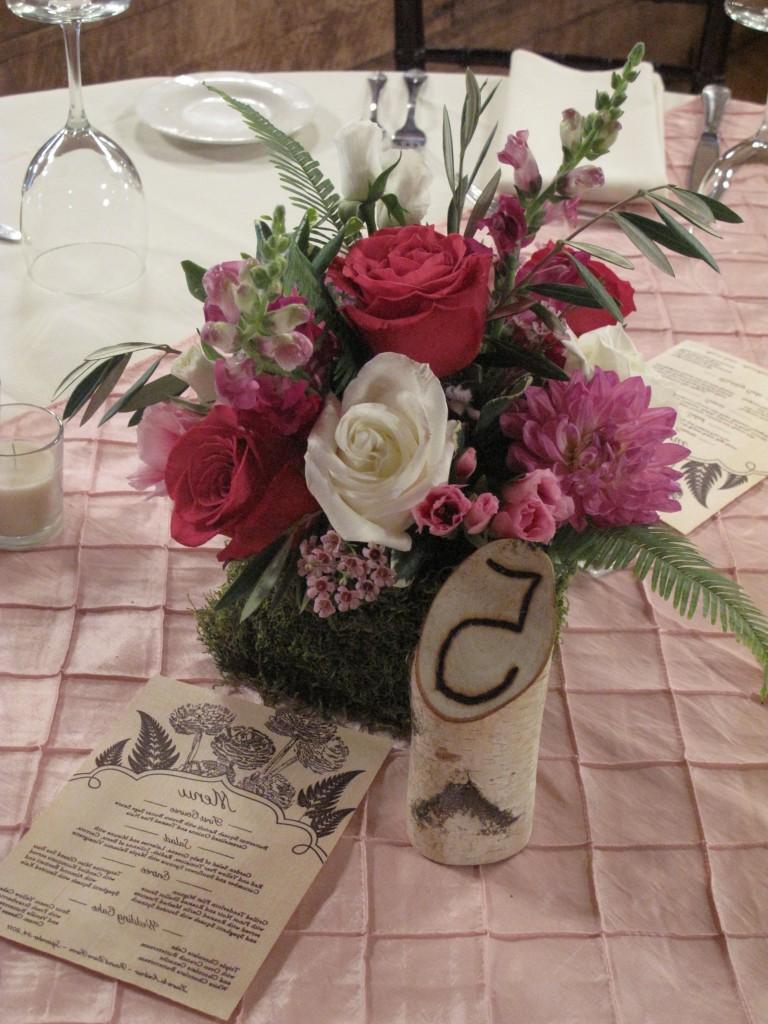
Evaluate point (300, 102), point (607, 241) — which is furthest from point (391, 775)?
point (300, 102)

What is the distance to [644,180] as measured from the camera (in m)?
1.17

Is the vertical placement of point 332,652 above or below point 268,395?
below

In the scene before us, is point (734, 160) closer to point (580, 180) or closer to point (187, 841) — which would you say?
point (580, 180)

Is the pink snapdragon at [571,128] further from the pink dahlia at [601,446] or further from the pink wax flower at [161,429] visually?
the pink wax flower at [161,429]

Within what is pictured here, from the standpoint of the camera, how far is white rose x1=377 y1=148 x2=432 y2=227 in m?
0.60

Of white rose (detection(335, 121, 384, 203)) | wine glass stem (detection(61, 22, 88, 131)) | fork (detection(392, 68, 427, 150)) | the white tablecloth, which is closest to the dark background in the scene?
the white tablecloth

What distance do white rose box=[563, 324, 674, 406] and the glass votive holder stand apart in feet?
1.19

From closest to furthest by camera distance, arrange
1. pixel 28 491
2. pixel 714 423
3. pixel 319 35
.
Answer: pixel 28 491
pixel 714 423
pixel 319 35

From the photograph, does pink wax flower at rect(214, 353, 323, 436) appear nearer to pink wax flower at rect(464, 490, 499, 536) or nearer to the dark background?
pink wax flower at rect(464, 490, 499, 536)

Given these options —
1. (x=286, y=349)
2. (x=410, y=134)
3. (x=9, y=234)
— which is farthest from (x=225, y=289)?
(x=410, y=134)

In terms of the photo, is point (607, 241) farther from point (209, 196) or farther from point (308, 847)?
point (308, 847)

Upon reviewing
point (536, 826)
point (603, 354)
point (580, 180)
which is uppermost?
point (580, 180)

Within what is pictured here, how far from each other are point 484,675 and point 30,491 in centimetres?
38

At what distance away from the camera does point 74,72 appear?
3.17 feet
